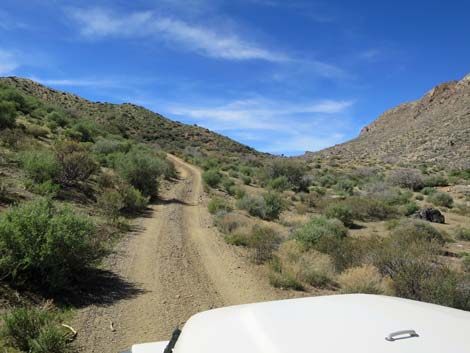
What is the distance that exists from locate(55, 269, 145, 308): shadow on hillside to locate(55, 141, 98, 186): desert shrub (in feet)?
27.5

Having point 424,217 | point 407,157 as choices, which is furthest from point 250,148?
point 424,217

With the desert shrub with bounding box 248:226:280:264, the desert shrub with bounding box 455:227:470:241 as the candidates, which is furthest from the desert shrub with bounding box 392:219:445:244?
the desert shrub with bounding box 248:226:280:264

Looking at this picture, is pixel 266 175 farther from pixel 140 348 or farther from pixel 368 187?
pixel 140 348

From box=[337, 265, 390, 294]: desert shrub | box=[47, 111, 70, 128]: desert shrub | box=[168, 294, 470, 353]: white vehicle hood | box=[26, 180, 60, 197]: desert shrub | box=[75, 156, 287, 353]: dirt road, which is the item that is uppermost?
box=[47, 111, 70, 128]: desert shrub

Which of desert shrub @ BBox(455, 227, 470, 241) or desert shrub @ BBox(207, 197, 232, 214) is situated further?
desert shrub @ BBox(207, 197, 232, 214)

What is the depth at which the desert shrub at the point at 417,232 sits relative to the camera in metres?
12.2

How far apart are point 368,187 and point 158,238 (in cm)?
2179

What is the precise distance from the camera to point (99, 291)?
24.3 feet

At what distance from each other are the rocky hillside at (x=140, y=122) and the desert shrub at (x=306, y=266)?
4780 cm

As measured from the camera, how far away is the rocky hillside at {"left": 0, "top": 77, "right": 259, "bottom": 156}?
6238 centimetres

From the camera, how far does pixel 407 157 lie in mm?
55469

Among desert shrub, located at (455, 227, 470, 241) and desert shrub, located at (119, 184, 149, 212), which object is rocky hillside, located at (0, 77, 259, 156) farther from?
desert shrub, located at (455, 227, 470, 241)

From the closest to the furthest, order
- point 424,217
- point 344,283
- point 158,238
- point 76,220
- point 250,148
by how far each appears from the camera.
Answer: point 76,220
point 344,283
point 158,238
point 424,217
point 250,148

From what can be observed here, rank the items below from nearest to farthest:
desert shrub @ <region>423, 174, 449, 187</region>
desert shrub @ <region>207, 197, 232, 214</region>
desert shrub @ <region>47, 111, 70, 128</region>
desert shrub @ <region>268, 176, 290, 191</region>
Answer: desert shrub @ <region>207, 197, 232, 214</region> → desert shrub @ <region>268, 176, 290, 191</region> → desert shrub @ <region>47, 111, 70, 128</region> → desert shrub @ <region>423, 174, 449, 187</region>
